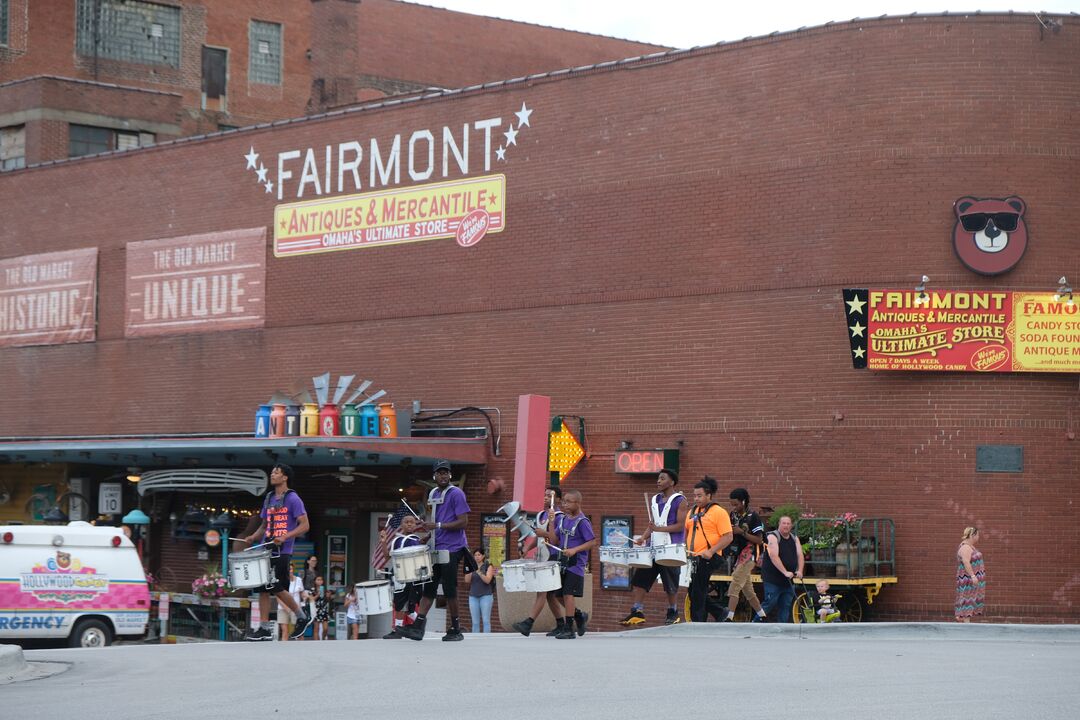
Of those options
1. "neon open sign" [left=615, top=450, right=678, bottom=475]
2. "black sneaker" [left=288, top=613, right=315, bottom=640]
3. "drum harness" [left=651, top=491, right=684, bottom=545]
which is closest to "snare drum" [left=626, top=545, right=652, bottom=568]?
"drum harness" [left=651, top=491, right=684, bottom=545]

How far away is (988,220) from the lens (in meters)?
23.9

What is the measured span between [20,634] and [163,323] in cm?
1311

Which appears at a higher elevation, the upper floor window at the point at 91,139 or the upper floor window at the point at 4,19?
the upper floor window at the point at 4,19

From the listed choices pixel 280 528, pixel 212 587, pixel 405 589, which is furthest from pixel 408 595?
pixel 212 587

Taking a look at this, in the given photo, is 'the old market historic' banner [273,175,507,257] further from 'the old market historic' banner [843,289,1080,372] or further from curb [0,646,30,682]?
curb [0,646,30,682]

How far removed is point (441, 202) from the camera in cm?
2928

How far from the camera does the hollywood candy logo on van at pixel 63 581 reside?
2128 centimetres

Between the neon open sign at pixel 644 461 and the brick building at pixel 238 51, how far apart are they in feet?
64.3

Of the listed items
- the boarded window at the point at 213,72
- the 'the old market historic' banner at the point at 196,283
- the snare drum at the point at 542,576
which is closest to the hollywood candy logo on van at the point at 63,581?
the snare drum at the point at 542,576

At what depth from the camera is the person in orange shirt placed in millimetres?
19594

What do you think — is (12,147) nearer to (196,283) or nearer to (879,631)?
(196,283)

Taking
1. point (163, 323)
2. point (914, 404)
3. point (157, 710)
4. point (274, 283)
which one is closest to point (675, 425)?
point (914, 404)

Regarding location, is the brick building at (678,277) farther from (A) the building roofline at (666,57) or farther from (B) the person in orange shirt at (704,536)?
(B) the person in orange shirt at (704,536)

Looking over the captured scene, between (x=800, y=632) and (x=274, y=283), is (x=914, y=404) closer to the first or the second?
(x=800, y=632)
